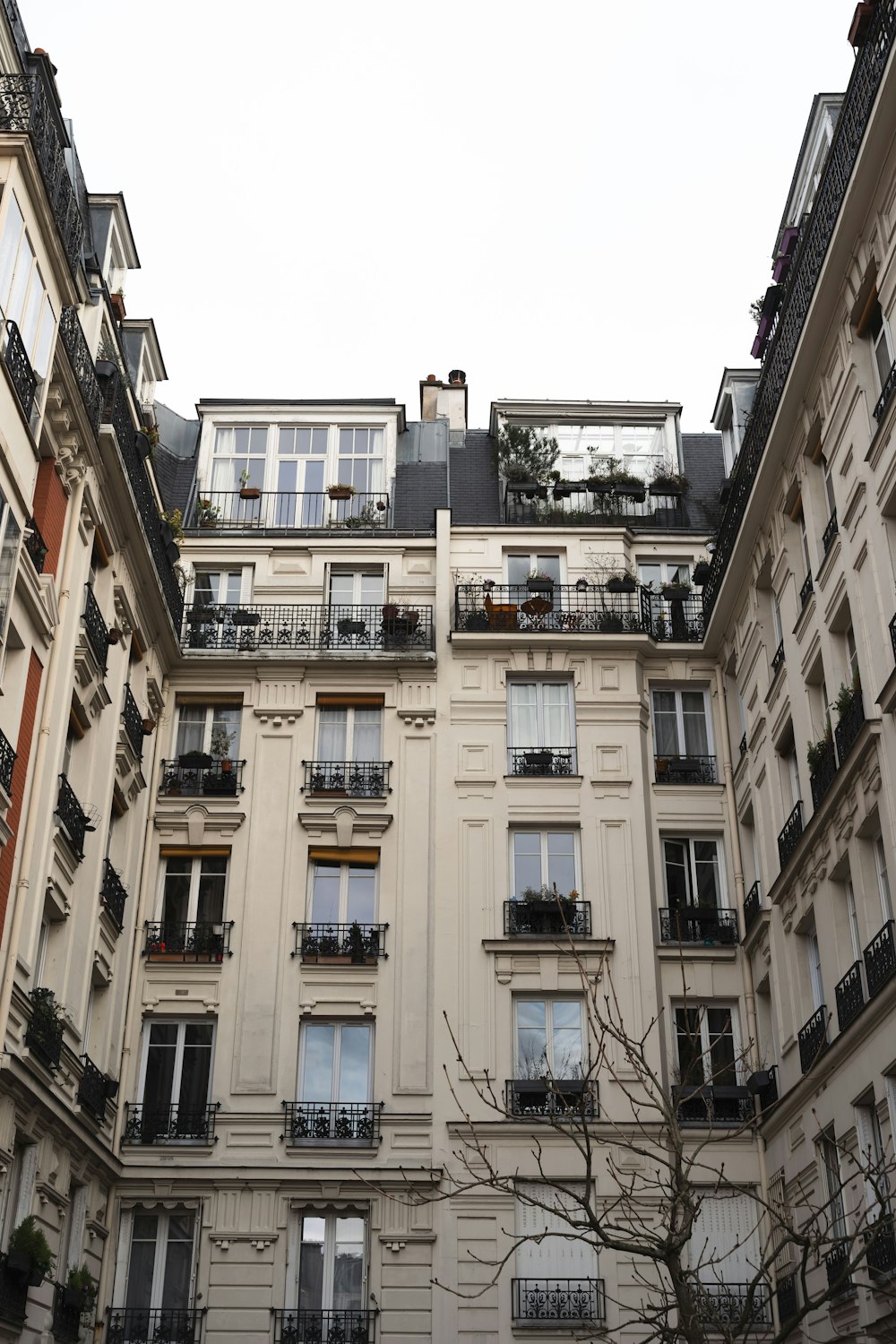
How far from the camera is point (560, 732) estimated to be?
2597 centimetres

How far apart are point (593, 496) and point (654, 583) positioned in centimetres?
253

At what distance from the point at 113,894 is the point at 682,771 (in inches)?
381

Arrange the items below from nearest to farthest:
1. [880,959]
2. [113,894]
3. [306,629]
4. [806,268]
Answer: [880,959]
[806,268]
[113,894]
[306,629]

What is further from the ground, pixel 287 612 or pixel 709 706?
pixel 287 612

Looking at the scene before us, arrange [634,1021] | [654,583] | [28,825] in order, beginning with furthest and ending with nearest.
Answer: [654,583] < [634,1021] < [28,825]

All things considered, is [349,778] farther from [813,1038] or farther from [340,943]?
[813,1038]

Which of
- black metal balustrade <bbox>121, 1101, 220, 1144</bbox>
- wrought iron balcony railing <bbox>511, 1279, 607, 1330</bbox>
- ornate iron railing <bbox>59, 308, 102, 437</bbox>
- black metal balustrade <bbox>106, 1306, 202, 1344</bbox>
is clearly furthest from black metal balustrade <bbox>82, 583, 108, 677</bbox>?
wrought iron balcony railing <bbox>511, 1279, 607, 1330</bbox>

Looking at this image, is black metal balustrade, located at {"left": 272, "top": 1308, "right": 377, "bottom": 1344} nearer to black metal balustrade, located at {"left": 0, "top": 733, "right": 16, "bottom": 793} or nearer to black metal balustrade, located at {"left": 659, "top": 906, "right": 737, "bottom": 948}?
black metal balustrade, located at {"left": 659, "top": 906, "right": 737, "bottom": 948}

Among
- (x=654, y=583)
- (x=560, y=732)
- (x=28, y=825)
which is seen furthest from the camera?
(x=654, y=583)

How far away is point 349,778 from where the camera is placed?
25.4 meters

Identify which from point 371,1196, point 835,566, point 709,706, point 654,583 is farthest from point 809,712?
point 371,1196

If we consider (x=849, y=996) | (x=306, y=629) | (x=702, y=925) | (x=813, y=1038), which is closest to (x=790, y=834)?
(x=813, y=1038)

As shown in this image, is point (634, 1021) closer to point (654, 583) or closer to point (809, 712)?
point (809, 712)

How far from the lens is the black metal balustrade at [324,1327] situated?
21.1 metres
